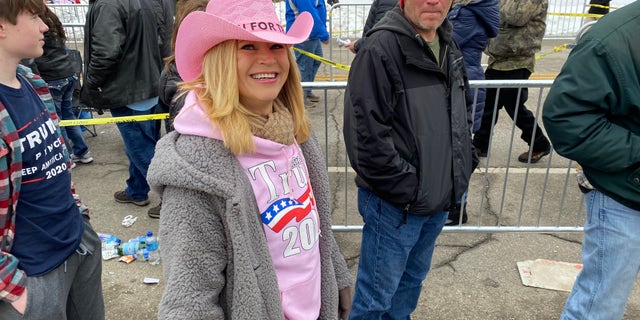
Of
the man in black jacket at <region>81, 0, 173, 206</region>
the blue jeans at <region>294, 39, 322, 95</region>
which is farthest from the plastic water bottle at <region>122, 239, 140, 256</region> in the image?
the blue jeans at <region>294, 39, 322, 95</region>

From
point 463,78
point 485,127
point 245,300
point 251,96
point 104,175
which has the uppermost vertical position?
point 251,96

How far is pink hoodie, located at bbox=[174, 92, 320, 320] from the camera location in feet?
4.65

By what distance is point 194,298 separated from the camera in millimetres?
1353

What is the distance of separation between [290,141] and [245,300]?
505mm

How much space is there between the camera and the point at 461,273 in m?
3.54

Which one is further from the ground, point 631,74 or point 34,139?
point 631,74

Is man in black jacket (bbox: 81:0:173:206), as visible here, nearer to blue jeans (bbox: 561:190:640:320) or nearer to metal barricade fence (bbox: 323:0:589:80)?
blue jeans (bbox: 561:190:640:320)

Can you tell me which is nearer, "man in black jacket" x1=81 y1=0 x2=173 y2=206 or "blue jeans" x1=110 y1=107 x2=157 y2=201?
"man in black jacket" x1=81 y1=0 x2=173 y2=206

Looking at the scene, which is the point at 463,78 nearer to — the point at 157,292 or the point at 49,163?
the point at 49,163

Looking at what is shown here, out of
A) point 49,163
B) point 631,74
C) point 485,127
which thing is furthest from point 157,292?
point 485,127

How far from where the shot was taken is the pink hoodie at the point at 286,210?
4.65ft

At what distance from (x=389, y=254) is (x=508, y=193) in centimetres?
272

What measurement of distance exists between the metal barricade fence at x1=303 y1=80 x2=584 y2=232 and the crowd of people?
118 cm

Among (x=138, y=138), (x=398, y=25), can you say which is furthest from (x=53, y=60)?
(x=398, y=25)
